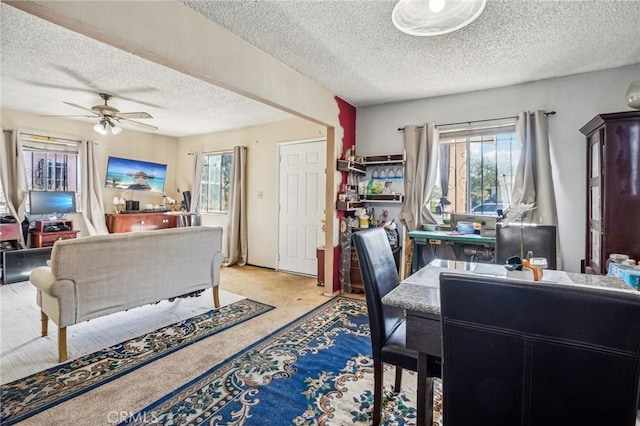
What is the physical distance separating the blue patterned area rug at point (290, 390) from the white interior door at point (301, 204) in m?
2.23

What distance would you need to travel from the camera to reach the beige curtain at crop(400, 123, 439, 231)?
3826 millimetres

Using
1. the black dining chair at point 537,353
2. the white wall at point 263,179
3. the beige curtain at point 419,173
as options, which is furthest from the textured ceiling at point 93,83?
the black dining chair at point 537,353

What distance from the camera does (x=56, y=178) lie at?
513cm

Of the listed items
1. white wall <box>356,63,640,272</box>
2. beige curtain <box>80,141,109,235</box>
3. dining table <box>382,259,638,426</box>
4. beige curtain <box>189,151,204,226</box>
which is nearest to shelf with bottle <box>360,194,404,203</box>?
white wall <box>356,63,640,272</box>

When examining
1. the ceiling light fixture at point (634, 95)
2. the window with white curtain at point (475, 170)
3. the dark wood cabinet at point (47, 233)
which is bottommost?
the dark wood cabinet at point (47, 233)

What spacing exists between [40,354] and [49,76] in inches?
111

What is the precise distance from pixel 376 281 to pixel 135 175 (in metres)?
5.87

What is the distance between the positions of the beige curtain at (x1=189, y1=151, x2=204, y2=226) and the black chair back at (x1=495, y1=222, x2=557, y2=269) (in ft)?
17.8

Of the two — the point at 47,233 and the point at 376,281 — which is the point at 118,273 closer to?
the point at 376,281

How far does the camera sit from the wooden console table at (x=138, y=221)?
5.47 meters

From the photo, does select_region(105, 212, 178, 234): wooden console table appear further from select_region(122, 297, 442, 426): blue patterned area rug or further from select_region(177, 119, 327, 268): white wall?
select_region(122, 297, 442, 426): blue patterned area rug

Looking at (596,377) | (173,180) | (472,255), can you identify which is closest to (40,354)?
(596,377)

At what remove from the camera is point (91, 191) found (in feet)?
17.4

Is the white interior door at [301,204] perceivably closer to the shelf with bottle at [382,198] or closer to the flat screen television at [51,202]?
the shelf with bottle at [382,198]
